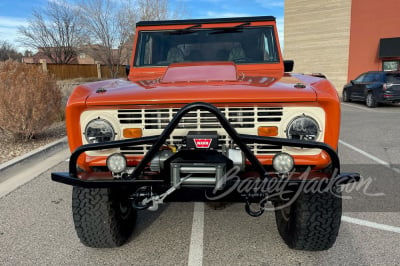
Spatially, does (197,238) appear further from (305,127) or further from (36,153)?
(36,153)

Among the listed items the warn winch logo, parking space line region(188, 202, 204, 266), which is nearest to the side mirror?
parking space line region(188, 202, 204, 266)

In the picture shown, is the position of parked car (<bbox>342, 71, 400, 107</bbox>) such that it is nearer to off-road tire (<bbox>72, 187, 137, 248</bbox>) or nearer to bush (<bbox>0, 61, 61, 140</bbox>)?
bush (<bbox>0, 61, 61, 140</bbox>)

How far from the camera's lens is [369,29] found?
2008 cm

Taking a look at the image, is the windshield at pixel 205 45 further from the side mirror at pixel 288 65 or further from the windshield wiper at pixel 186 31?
the side mirror at pixel 288 65

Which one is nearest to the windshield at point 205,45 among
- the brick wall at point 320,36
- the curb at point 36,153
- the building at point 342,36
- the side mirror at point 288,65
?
the side mirror at point 288,65

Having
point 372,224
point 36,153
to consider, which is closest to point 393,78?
point 372,224

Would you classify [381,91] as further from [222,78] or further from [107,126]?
[107,126]

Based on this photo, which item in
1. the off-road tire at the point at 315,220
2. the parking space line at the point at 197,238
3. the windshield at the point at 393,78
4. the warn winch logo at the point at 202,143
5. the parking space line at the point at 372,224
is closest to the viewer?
the warn winch logo at the point at 202,143

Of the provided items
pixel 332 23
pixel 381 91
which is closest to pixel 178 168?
pixel 381 91

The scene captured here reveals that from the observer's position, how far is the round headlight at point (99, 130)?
230 centimetres

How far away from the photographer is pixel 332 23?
70.7 ft

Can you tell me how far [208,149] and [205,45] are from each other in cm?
203

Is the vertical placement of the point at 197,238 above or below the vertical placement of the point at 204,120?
below

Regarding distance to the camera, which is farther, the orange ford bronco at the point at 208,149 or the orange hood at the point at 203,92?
the orange hood at the point at 203,92
